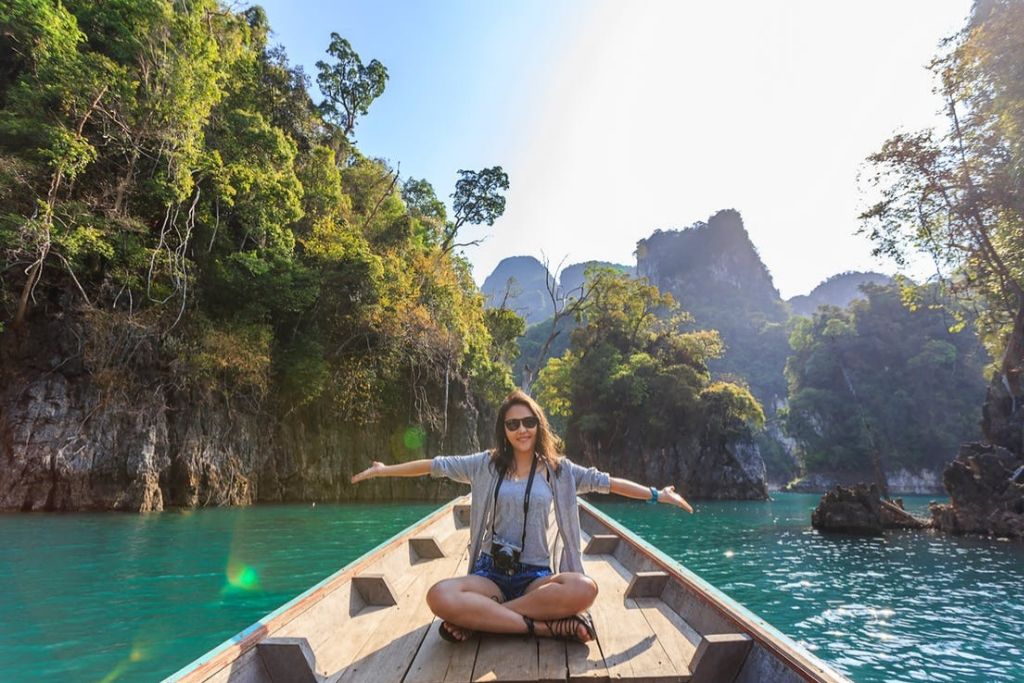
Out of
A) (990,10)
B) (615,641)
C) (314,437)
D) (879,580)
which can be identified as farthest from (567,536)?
(990,10)

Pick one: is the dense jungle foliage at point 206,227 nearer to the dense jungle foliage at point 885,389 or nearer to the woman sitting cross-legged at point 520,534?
the woman sitting cross-legged at point 520,534

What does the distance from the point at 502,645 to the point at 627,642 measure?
1.88 feet

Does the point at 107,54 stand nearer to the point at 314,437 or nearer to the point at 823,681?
the point at 314,437

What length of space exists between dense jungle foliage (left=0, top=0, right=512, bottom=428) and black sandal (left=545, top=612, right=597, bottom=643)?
42.5ft

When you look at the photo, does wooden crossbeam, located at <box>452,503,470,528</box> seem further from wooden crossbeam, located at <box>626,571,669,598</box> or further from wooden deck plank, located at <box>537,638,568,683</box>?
wooden deck plank, located at <box>537,638,568,683</box>

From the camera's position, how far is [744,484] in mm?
30953

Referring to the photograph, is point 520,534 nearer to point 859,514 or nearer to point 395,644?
point 395,644

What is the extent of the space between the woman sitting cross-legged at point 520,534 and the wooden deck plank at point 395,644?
0.76 feet

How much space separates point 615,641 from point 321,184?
Answer: 1881cm

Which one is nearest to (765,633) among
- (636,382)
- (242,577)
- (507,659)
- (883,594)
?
(507,659)

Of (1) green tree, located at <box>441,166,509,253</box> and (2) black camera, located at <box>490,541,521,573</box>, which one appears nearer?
(2) black camera, located at <box>490,541,521,573</box>

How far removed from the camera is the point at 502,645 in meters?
2.37

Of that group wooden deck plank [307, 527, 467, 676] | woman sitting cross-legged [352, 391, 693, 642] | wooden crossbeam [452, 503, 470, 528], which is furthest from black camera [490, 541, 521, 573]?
wooden crossbeam [452, 503, 470, 528]

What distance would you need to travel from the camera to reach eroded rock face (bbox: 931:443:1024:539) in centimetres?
1257
